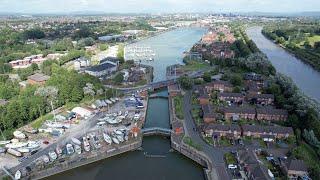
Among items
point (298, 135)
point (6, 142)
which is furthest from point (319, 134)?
point (6, 142)

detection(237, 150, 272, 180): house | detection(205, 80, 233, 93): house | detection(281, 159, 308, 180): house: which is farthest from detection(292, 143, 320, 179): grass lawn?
detection(205, 80, 233, 93): house

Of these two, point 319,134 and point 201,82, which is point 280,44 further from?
point 319,134

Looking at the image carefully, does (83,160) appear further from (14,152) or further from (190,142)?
(190,142)

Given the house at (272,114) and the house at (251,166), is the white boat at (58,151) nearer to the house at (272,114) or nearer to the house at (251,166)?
the house at (251,166)

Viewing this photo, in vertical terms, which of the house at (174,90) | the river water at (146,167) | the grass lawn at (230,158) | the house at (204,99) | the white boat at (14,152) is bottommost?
the river water at (146,167)

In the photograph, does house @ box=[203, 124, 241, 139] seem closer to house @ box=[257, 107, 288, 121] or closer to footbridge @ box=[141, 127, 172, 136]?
footbridge @ box=[141, 127, 172, 136]

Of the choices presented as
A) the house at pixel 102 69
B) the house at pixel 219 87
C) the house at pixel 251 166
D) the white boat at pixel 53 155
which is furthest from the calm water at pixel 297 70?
the white boat at pixel 53 155
